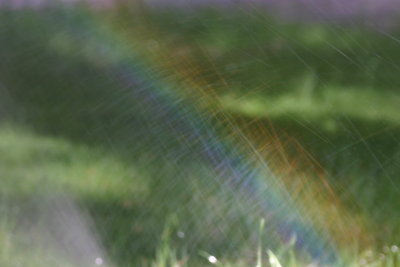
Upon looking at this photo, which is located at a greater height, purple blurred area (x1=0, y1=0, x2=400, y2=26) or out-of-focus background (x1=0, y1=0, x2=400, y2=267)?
purple blurred area (x1=0, y1=0, x2=400, y2=26)

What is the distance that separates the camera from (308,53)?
2.71 m

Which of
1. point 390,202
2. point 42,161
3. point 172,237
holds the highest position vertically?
point 390,202

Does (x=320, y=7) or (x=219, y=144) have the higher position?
(x=320, y=7)

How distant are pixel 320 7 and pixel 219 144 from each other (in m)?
0.58

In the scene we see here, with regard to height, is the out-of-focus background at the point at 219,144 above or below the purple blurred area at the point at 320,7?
below

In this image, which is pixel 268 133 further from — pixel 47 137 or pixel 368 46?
pixel 47 137

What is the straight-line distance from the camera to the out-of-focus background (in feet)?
8.04

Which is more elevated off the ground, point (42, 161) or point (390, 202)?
point (390, 202)

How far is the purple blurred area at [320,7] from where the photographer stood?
8.20ft

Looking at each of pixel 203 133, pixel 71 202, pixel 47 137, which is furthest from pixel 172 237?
pixel 47 137

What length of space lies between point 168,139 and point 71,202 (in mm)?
509

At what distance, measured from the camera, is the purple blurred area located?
2498mm

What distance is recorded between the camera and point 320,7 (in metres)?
2.61

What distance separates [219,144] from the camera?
2607 mm
